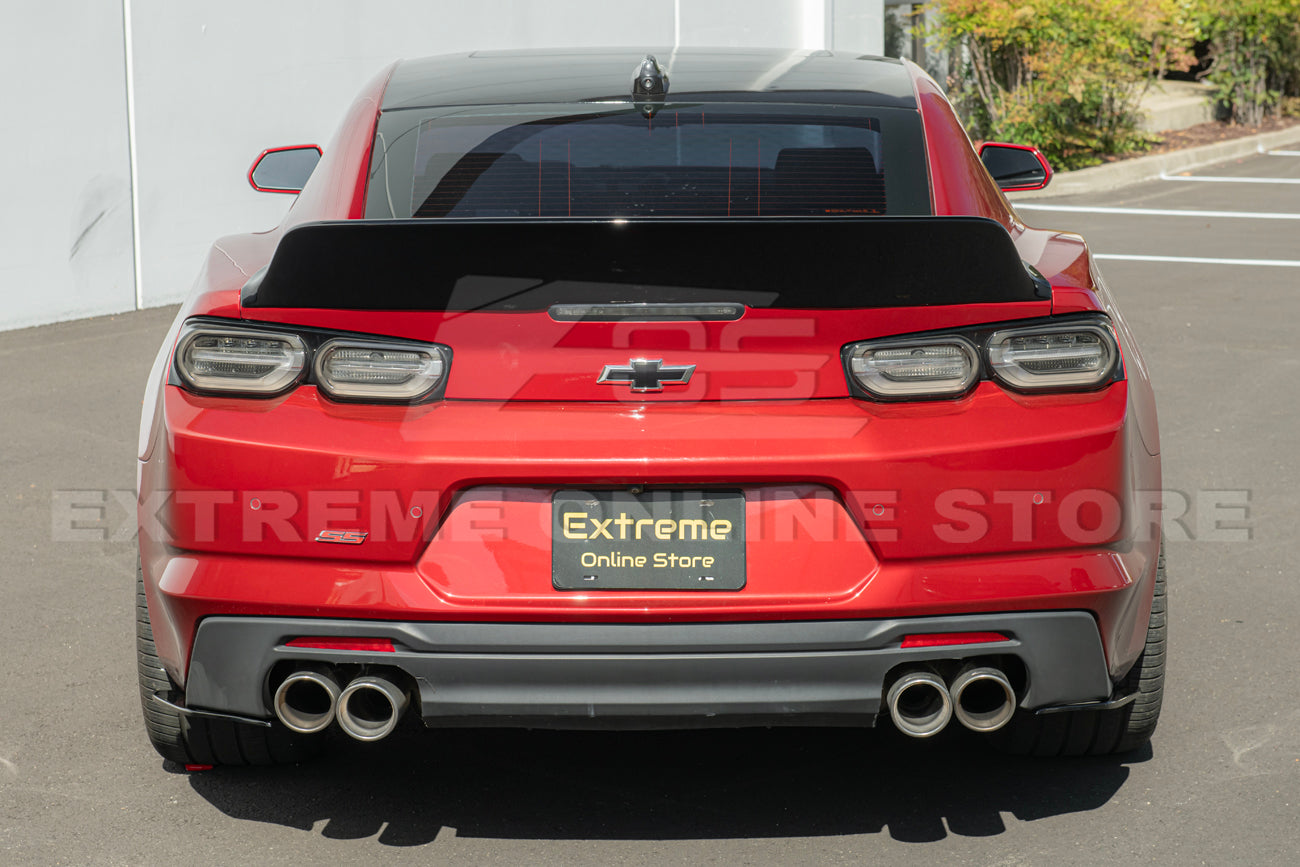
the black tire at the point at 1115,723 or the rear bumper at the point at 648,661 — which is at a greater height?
the rear bumper at the point at 648,661

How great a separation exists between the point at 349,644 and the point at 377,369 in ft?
1.66

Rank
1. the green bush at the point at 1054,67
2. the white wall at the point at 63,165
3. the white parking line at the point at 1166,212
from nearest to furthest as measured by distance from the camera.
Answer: the white wall at the point at 63,165
the white parking line at the point at 1166,212
the green bush at the point at 1054,67

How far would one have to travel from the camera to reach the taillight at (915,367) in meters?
2.71

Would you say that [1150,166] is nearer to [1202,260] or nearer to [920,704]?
[1202,260]

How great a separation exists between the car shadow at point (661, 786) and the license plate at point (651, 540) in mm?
752

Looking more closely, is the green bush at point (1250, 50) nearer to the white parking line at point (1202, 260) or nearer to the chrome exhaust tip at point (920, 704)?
the white parking line at point (1202, 260)

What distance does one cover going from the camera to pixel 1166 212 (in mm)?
14484

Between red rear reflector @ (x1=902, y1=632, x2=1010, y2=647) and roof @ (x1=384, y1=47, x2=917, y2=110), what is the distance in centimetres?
137

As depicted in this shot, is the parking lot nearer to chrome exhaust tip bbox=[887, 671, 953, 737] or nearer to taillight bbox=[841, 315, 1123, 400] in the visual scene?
chrome exhaust tip bbox=[887, 671, 953, 737]

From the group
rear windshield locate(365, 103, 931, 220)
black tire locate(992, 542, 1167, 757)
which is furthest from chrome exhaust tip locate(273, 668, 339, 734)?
black tire locate(992, 542, 1167, 757)

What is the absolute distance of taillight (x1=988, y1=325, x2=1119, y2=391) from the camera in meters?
2.73

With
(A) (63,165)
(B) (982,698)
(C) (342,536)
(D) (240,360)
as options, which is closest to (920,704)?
(B) (982,698)

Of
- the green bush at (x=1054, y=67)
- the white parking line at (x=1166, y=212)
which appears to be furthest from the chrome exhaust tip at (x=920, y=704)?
the green bush at (x=1054, y=67)

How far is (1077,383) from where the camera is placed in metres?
2.76
